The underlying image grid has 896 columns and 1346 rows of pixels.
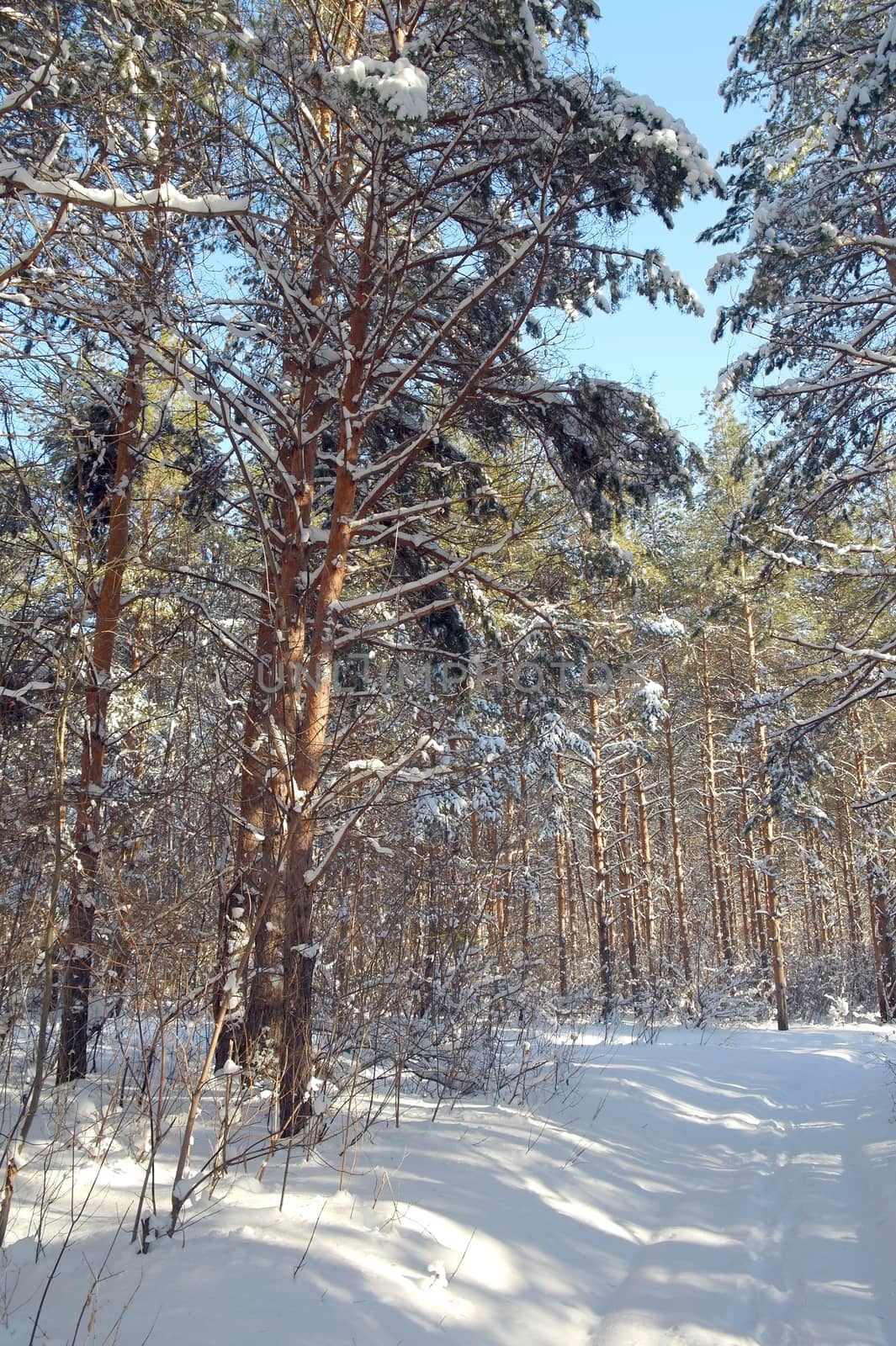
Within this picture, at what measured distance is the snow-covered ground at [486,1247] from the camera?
2885mm

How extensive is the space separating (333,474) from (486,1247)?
5.75 meters

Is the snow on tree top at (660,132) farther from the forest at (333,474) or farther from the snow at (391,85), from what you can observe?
the snow at (391,85)

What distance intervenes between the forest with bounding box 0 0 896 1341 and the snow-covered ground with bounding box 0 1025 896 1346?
310 mm

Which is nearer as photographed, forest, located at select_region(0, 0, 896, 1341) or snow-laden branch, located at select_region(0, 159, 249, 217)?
snow-laden branch, located at select_region(0, 159, 249, 217)

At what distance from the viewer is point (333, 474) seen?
7203mm

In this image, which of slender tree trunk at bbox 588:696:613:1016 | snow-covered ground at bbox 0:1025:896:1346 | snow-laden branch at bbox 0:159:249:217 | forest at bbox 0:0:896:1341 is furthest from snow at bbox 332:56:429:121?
slender tree trunk at bbox 588:696:613:1016

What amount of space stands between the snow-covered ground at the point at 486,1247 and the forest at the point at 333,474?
31cm

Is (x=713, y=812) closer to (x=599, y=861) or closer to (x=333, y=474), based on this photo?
(x=599, y=861)

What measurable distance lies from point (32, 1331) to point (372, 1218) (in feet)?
4.83

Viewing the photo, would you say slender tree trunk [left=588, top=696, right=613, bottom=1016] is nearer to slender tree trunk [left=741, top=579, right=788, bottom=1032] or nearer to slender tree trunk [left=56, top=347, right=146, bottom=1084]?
slender tree trunk [left=741, top=579, right=788, bottom=1032]

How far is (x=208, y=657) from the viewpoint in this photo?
7.29 meters

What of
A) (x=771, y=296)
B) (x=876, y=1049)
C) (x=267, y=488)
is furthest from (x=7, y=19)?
(x=876, y=1049)

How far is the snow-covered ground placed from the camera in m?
2.88

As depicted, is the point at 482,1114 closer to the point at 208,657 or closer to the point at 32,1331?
the point at 32,1331
